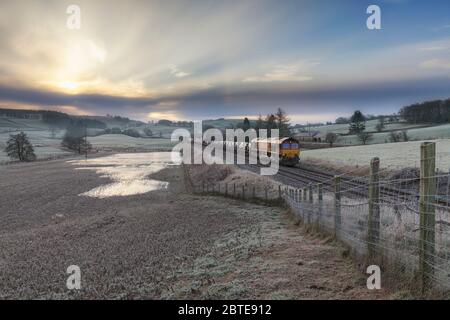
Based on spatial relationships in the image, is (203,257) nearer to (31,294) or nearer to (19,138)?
(31,294)

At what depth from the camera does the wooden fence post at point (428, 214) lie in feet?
18.4

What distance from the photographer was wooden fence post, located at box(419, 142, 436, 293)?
5594mm

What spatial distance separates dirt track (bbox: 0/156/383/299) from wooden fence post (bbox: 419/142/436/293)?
84 centimetres

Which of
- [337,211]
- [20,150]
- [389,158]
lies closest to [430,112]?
[389,158]

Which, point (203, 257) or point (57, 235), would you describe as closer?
point (203, 257)

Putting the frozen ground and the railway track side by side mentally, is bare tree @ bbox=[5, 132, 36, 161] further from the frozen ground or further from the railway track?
the railway track

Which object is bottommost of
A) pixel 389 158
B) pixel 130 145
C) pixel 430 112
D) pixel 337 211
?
pixel 389 158

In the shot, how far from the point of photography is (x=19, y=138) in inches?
3241

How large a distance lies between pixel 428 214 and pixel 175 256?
7.56 m

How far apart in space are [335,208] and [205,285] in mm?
3999

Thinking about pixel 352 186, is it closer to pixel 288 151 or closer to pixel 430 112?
pixel 288 151

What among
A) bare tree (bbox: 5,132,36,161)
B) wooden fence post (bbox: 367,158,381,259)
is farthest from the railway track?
bare tree (bbox: 5,132,36,161)

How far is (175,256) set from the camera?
435 inches

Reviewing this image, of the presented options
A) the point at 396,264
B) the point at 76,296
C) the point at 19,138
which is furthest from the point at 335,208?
the point at 19,138
